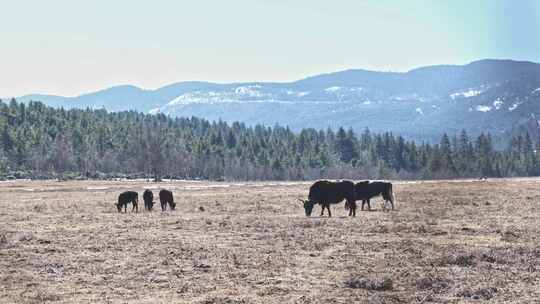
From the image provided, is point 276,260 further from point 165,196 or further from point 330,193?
point 165,196

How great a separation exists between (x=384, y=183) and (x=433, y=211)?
7.07 metres

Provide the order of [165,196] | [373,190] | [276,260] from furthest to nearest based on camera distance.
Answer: [165,196], [373,190], [276,260]

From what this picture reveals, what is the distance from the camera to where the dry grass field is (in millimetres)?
16578

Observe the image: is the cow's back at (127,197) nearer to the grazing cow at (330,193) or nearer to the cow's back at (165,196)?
the cow's back at (165,196)

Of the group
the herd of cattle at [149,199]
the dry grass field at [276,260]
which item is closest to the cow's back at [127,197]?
the herd of cattle at [149,199]

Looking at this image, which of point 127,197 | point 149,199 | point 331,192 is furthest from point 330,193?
point 127,197

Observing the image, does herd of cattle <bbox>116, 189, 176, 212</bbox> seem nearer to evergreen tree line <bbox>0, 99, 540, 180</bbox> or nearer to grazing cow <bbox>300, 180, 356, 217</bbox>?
grazing cow <bbox>300, 180, 356, 217</bbox>

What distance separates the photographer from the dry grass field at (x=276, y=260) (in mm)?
16578

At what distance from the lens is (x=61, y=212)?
45.5 meters

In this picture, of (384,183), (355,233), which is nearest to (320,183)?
(384,183)

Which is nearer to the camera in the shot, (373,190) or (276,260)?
(276,260)

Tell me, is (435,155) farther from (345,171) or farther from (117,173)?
(117,173)

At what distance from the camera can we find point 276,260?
848 inches

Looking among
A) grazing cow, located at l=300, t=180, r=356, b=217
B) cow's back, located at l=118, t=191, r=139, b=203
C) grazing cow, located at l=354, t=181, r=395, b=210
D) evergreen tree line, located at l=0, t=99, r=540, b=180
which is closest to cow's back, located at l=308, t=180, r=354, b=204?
grazing cow, located at l=300, t=180, r=356, b=217
